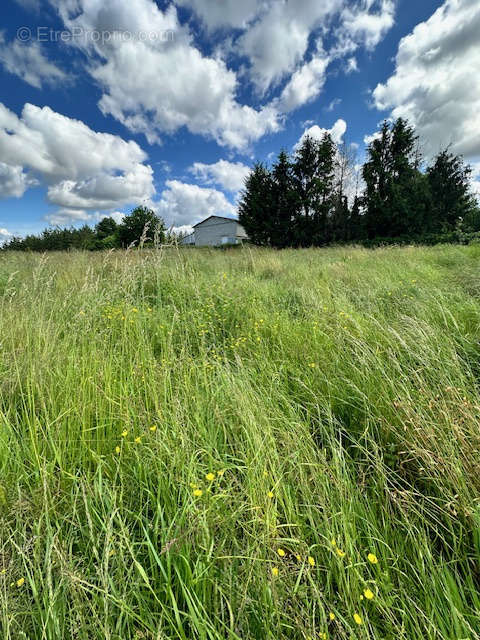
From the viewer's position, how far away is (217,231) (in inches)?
1393

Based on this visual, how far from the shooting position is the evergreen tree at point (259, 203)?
17.4m

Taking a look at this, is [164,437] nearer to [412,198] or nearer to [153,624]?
[153,624]

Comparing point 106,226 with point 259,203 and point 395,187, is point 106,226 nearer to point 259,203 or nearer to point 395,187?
point 259,203

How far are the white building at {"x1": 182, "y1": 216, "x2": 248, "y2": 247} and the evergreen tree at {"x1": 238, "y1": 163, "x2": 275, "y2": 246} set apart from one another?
47.1 feet

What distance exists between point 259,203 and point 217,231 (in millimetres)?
19090

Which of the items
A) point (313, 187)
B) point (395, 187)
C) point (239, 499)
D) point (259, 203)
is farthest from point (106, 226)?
point (239, 499)

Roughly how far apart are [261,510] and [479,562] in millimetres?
697

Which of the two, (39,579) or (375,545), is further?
(375,545)

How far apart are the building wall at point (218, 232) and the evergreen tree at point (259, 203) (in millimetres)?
13924

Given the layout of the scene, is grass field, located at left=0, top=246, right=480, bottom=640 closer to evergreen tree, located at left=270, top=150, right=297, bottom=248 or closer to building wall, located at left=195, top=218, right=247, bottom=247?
evergreen tree, located at left=270, top=150, right=297, bottom=248

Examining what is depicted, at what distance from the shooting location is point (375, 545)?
859 millimetres

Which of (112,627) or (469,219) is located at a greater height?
(469,219)

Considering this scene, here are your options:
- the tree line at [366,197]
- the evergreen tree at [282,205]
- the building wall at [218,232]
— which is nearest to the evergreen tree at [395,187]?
the tree line at [366,197]

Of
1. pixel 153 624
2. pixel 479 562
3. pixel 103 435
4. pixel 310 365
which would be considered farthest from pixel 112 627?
pixel 310 365
